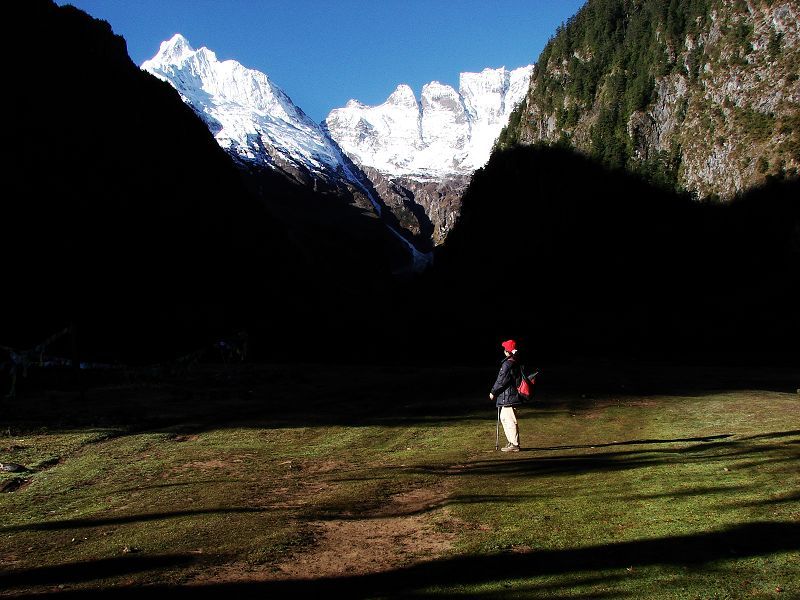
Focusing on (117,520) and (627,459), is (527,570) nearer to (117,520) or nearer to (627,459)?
(117,520)

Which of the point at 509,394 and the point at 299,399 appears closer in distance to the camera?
the point at 509,394

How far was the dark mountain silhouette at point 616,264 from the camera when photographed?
309 feet

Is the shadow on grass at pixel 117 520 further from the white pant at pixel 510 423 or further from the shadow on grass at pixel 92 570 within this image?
the white pant at pixel 510 423

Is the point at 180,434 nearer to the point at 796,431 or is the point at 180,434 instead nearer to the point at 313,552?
the point at 313,552

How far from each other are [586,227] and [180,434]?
129603 millimetres

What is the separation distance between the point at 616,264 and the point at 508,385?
119 meters

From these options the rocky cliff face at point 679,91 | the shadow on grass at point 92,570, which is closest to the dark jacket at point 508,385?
the shadow on grass at point 92,570

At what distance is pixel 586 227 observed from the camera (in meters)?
140

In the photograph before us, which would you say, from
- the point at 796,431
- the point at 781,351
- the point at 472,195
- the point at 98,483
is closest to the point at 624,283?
the point at 781,351

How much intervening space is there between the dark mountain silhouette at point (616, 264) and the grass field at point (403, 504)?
67.5m

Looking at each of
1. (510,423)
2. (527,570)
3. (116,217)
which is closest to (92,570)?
(527,570)

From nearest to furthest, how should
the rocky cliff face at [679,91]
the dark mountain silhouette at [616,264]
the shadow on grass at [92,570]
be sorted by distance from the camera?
the shadow on grass at [92,570], the dark mountain silhouette at [616,264], the rocky cliff face at [679,91]

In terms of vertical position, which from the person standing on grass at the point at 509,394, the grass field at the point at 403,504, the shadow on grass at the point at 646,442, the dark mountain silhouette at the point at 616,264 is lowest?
the shadow on grass at the point at 646,442

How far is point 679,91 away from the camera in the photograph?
137500 millimetres
